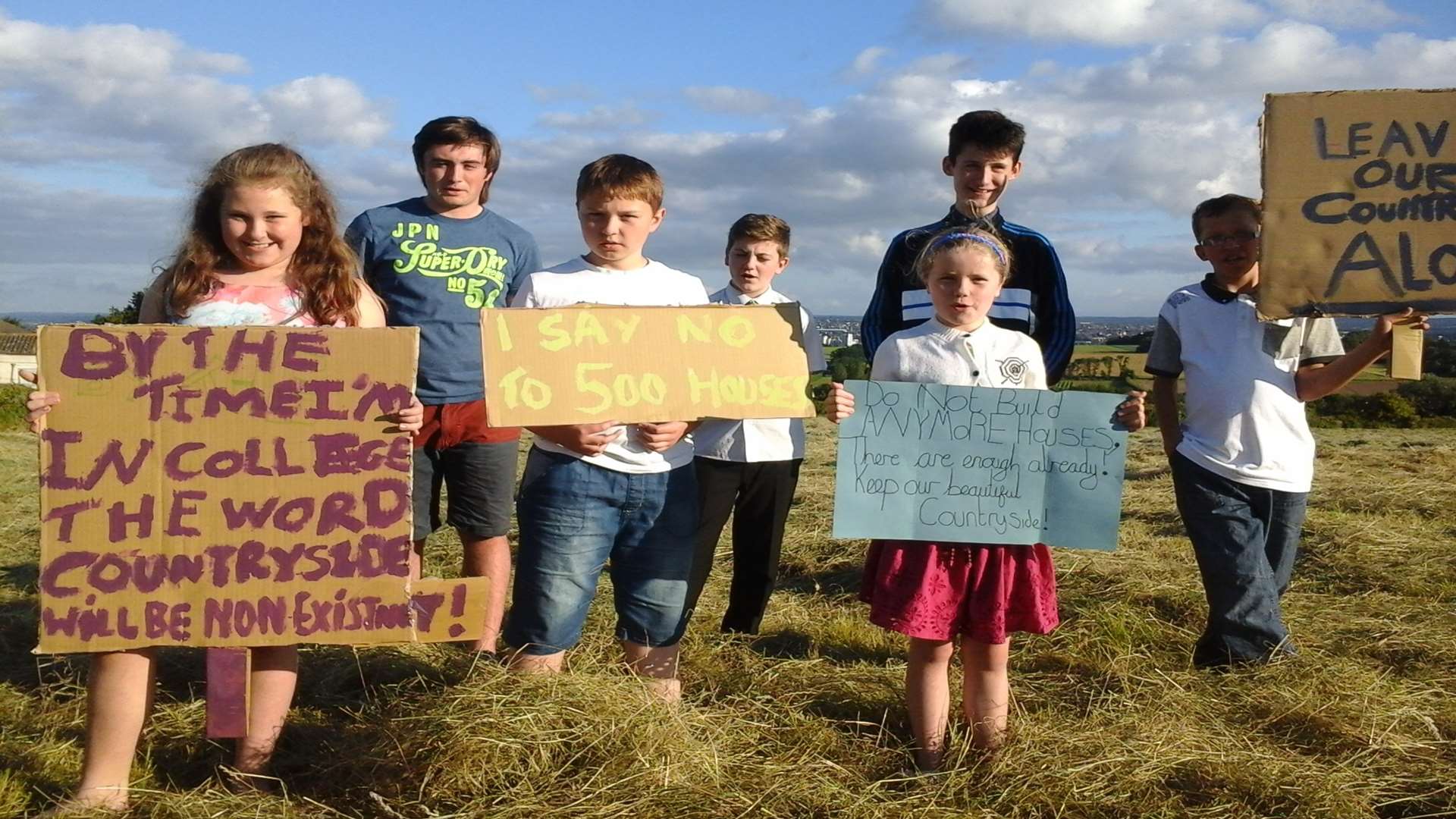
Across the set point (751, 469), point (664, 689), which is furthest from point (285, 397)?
point (751, 469)

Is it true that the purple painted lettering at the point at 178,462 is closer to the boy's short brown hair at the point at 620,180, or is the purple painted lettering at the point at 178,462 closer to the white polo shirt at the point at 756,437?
the boy's short brown hair at the point at 620,180

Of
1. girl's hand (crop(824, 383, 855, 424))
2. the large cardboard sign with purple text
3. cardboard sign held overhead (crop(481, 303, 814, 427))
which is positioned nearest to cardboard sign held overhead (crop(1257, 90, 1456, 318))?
girl's hand (crop(824, 383, 855, 424))

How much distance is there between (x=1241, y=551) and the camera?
387 cm

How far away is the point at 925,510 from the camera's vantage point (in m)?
3.29

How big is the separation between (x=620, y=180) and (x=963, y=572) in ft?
5.41

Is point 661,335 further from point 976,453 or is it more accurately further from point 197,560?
point 197,560

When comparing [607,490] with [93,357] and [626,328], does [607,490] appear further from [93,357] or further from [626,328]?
[93,357]

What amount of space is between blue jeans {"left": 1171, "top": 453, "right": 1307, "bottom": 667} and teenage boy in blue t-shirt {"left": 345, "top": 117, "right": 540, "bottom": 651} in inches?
105

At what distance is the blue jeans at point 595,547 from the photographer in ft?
10.9

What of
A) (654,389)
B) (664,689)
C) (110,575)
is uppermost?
(654,389)

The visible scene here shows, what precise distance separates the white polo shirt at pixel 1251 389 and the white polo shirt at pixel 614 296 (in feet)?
6.35

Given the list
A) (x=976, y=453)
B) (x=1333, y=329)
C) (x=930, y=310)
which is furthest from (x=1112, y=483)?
(x=1333, y=329)

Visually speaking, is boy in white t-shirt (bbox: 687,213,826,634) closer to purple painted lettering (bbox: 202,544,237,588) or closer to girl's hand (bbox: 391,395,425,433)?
girl's hand (bbox: 391,395,425,433)

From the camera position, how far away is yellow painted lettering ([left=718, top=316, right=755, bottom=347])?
126 inches
